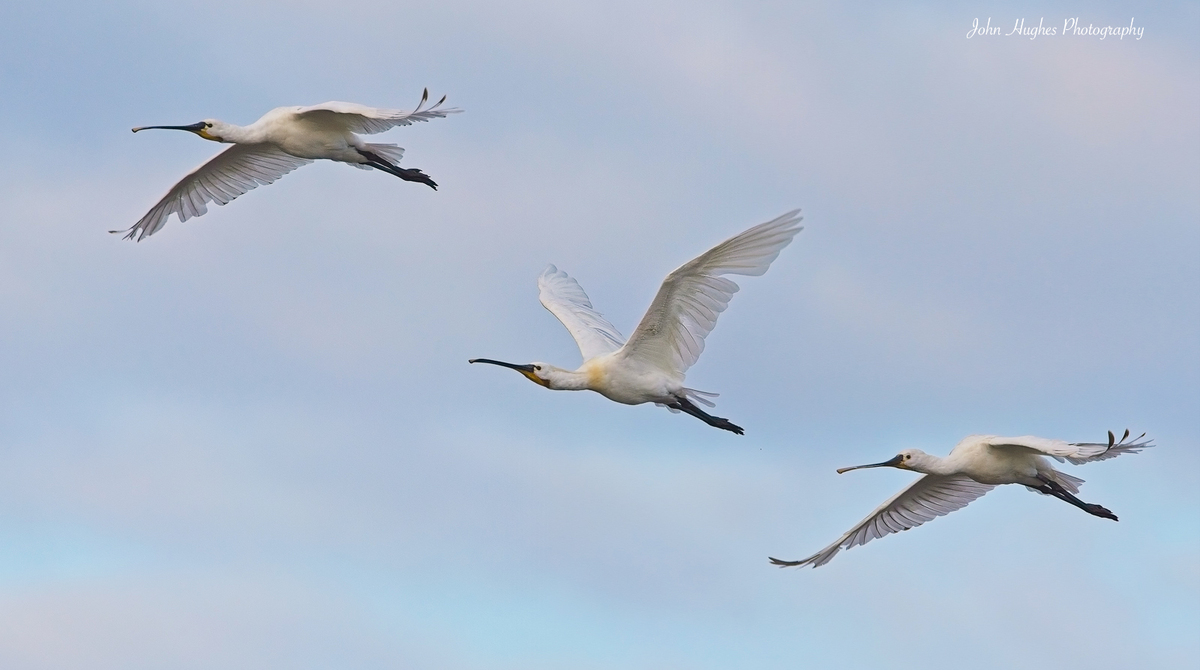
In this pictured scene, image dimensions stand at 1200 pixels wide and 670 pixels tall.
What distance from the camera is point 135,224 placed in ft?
79.8

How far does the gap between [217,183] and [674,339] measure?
7476mm

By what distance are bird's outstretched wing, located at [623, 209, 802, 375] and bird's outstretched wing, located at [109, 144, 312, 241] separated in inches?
257

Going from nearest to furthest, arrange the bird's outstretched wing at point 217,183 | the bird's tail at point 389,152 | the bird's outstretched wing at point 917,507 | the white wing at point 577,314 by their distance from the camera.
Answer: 1. the white wing at point 577,314
2. the bird's tail at point 389,152
3. the bird's outstretched wing at point 917,507
4. the bird's outstretched wing at point 217,183

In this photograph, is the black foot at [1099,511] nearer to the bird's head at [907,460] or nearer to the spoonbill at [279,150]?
the bird's head at [907,460]

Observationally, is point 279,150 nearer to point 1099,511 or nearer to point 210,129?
point 210,129

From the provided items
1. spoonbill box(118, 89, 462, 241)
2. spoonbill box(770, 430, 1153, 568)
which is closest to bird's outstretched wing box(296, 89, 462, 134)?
spoonbill box(118, 89, 462, 241)

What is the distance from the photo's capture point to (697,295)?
62.2 feet

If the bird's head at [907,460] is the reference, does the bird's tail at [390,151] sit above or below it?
above

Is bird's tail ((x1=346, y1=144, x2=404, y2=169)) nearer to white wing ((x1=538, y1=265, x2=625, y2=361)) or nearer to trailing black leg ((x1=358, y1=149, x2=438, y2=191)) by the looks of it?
trailing black leg ((x1=358, y1=149, x2=438, y2=191))

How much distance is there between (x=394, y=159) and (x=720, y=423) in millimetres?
4883

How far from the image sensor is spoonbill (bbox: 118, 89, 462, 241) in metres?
21.0

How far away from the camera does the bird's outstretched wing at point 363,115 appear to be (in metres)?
19.8

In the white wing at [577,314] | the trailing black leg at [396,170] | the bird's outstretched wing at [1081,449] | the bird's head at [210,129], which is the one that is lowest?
the bird's outstretched wing at [1081,449]

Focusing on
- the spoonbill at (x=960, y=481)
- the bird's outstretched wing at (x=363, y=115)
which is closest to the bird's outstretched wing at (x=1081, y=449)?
the spoonbill at (x=960, y=481)
